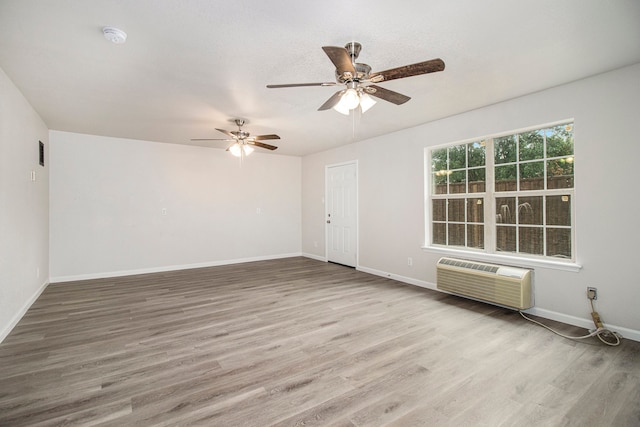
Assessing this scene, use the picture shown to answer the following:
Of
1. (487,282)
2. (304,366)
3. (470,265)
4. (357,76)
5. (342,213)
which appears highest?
(357,76)

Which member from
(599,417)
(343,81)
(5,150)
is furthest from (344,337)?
(5,150)

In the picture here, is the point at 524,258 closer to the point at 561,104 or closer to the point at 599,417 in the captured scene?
the point at 561,104

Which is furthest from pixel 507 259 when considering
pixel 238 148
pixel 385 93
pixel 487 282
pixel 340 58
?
pixel 238 148

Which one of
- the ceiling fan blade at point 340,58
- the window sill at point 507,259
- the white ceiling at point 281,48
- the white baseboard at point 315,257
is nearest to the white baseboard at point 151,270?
the white baseboard at point 315,257

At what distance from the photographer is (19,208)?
3314 millimetres

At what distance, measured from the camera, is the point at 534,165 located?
357cm

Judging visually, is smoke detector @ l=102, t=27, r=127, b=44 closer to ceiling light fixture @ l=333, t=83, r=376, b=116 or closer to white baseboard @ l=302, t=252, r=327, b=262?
ceiling light fixture @ l=333, t=83, r=376, b=116

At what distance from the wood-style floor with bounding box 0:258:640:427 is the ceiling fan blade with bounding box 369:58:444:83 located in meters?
2.24

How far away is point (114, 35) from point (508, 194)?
4.37 metres

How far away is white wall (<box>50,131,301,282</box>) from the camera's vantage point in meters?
5.11

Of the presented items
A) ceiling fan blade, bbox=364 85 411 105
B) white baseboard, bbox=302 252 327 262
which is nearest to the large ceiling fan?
ceiling fan blade, bbox=364 85 411 105

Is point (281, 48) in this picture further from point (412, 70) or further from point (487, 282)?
point (487, 282)

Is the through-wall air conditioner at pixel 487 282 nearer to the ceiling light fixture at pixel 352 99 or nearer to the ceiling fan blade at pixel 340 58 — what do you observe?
the ceiling light fixture at pixel 352 99

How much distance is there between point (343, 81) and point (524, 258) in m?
3.03
